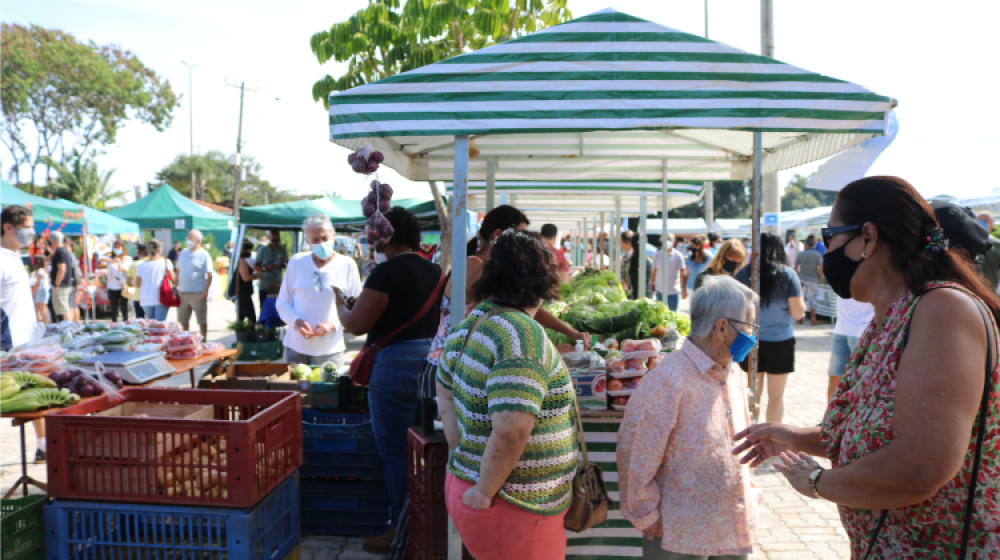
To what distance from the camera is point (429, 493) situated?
116 inches

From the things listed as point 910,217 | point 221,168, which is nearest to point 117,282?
point 910,217

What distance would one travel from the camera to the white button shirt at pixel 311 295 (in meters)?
5.25

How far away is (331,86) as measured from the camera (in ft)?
30.6

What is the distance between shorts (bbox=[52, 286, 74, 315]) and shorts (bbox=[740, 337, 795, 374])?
12252 mm

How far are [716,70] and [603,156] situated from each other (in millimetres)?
2829

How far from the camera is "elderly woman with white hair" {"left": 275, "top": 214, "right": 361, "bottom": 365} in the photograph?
521 cm

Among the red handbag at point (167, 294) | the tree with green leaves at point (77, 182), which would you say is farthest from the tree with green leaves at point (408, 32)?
the tree with green leaves at point (77, 182)

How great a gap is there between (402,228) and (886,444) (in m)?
2.85

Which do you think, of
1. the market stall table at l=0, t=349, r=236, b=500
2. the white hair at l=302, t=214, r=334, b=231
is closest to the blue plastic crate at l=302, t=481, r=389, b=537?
the market stall table at l=0, t=349, r=236, b=500

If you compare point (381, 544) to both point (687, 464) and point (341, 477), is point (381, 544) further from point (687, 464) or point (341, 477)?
point (687, 464)

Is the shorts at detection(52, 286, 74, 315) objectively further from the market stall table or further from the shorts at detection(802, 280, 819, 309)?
the shorts at detection(802, 280, 819, 309)

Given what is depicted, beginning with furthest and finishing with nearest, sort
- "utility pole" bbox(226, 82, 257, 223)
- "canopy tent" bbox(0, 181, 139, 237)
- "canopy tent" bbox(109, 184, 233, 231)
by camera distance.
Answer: "utility pole" bbox(226, 82, 257, 223) < "canopy tent" bbox(109, 184, 233, 231) < "canopy tent" bbox(0, 181, 139, 237)

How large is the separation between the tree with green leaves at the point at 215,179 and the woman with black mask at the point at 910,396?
53827 millimetres

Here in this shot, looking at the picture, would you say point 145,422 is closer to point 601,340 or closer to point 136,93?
point 601,340
